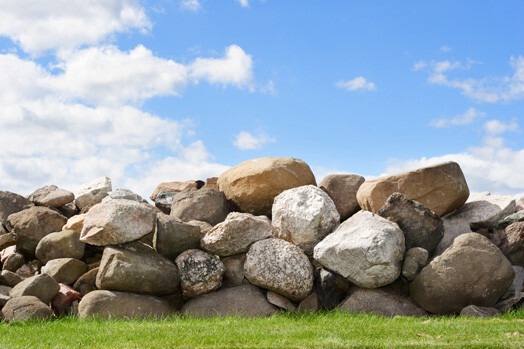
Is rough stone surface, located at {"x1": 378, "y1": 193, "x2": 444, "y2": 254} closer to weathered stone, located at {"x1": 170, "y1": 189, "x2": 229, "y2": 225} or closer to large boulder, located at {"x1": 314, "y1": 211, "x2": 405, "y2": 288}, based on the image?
large boulder, located at {"x1": 314, "y1": 211, "x2": 405, "y2": 288}

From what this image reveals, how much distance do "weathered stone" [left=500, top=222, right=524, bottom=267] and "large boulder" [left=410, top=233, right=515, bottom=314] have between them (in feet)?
3.18

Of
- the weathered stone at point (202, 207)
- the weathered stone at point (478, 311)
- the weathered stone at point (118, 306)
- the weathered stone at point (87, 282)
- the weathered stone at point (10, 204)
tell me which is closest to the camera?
the weathered stone at point (478, 311)

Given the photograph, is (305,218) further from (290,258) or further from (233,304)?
(233,304)

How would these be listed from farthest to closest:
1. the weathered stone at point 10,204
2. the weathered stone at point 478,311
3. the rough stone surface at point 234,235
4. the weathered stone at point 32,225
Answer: the weathered stone at point 10,204 → the weathered stone at point 32,225 → the rough stone surface at point 234,235 → the weathered stone at point 478,311

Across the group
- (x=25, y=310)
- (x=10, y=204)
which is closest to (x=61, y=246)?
(x=25, y=310)

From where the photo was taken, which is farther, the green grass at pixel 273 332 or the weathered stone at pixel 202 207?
the weathered stone at pixel 202 207

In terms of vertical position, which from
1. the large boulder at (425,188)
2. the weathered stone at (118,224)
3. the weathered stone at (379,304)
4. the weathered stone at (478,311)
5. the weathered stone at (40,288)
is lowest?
the weathered stone at (478,311)

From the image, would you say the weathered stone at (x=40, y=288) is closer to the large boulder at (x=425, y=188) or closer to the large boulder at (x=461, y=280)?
the large boulder at (x=425, y=188)

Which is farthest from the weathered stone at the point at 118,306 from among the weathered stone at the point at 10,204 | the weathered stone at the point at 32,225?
the weathered stone at the point at 10,204

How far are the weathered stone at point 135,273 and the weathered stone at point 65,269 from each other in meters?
0.94

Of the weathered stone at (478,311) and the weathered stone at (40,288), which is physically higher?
the weathered stone at (40,288)

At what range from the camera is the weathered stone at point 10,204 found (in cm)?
1445

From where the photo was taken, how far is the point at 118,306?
33.6 feet

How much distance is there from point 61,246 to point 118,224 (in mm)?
1960
